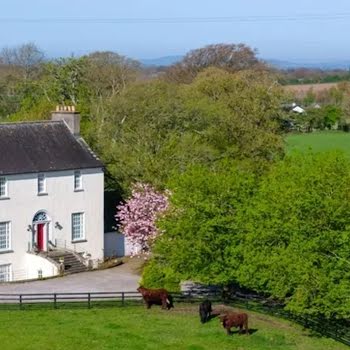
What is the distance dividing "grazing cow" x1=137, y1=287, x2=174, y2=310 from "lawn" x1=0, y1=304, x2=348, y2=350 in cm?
37

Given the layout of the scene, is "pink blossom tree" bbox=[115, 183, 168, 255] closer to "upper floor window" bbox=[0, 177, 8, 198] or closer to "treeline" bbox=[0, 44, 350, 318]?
"treeline" bbox=[0, 44, 350, 318]

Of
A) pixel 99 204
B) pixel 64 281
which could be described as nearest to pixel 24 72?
pixel 99 204

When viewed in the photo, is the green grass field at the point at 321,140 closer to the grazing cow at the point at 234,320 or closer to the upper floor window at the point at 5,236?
the upper floor window at the point at 5,236

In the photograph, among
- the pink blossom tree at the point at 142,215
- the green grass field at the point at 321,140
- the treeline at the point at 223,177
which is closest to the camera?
the treeline at the point at 223,177

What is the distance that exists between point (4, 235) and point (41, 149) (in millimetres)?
5875

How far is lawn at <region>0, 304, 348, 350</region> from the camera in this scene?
123 ft

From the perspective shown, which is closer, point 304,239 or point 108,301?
point 304,239

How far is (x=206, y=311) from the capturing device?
134 ft

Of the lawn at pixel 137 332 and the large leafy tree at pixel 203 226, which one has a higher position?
the large leafy tree at pixel 203 226

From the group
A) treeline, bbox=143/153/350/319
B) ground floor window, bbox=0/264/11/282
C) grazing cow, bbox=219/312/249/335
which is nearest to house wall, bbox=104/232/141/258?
ground floor window, bbox=0/264/11/282

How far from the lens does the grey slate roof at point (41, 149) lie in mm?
55375

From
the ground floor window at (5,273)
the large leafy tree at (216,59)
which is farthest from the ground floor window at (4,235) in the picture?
the large leafy tree at (216,59)

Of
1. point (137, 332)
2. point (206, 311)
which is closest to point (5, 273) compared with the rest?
point (137, 332)

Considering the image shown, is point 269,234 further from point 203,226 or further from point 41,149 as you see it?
point 41,149
